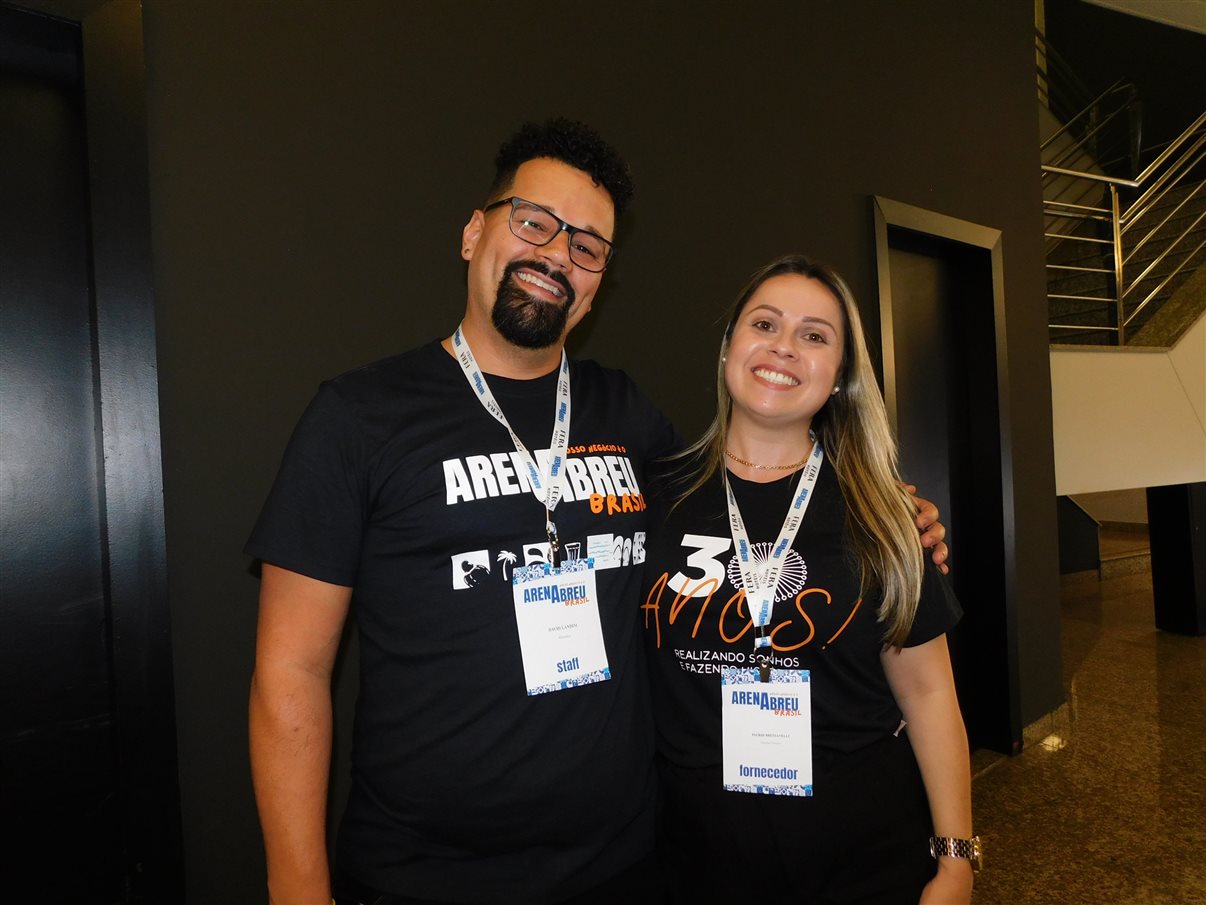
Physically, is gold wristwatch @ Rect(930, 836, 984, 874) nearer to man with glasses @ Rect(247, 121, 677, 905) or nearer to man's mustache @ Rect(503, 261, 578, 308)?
man with glasses @ Rect(247, 121, 677, 905)

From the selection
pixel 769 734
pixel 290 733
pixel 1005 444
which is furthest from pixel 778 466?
pixel 1005 444

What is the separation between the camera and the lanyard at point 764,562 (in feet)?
4.58

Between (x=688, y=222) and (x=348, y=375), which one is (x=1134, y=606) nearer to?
(x=688, y=222)

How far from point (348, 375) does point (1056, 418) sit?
4444mm

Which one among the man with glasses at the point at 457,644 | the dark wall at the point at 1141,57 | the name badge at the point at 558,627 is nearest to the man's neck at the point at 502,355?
the man with glasses at the point at 457,644

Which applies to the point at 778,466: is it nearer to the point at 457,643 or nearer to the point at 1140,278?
the point at 457,643

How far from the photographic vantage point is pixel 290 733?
1212mm

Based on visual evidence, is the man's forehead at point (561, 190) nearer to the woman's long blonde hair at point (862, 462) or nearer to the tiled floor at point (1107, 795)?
the woman's long blonde hair at point (862, 462)

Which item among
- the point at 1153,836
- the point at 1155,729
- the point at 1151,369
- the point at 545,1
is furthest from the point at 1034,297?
the point at 545,1

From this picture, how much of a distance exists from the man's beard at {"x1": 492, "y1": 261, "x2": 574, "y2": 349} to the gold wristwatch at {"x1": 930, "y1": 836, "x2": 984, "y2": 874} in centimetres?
116

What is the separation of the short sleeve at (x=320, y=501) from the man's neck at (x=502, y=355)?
10.8 inches

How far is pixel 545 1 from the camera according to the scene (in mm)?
2084

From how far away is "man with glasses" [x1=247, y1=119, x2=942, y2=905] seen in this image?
1.22 metres

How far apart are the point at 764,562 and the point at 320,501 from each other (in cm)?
78
